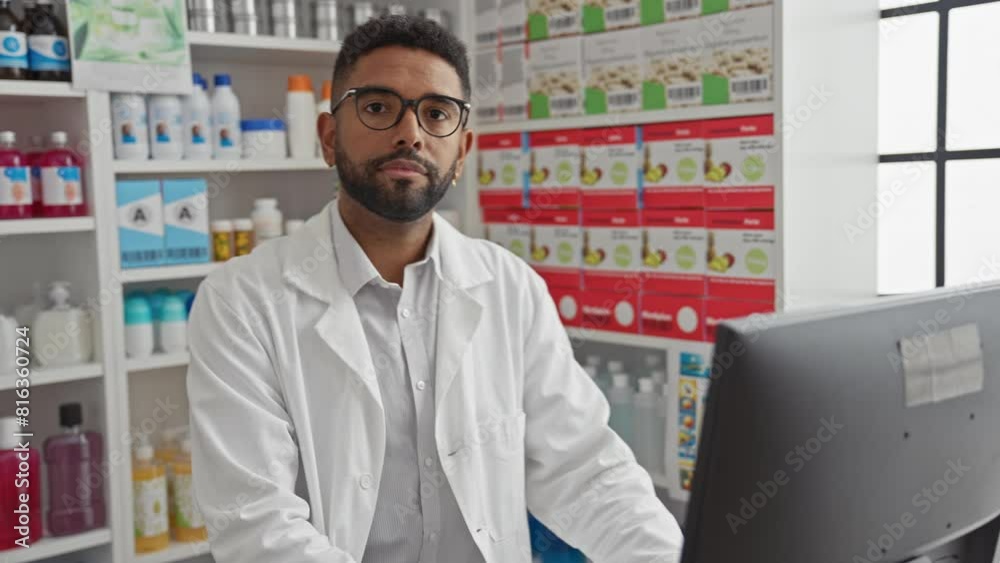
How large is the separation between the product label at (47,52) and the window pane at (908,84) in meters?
2.22

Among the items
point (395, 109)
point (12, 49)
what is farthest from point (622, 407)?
point (12, 49)

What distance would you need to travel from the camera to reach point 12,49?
91.7 inches

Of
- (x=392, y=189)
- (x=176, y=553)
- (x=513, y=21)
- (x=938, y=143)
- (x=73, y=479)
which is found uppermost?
(x=513, y=21)

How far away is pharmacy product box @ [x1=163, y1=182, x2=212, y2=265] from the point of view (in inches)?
104

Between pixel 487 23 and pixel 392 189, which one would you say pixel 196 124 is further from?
pixel 392 189

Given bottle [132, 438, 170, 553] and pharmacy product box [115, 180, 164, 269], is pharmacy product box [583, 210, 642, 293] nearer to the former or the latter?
pharmacy product box [115, 180, 164, 269]

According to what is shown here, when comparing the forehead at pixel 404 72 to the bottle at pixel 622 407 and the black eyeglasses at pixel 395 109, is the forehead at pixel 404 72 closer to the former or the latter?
the black eyeglasses at pixel 395 109

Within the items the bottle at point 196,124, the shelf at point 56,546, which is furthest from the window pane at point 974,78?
the shelf at point 56,546

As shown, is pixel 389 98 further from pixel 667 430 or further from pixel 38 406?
pixel 38 406

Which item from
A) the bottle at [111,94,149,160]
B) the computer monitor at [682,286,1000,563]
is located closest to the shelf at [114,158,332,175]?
the bottle at [111,94,149,160]

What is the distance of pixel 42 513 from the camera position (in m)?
2.52

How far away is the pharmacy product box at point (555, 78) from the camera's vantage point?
290 cm

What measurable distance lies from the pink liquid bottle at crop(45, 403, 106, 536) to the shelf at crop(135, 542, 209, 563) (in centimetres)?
16

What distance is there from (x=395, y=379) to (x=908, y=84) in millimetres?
1844
